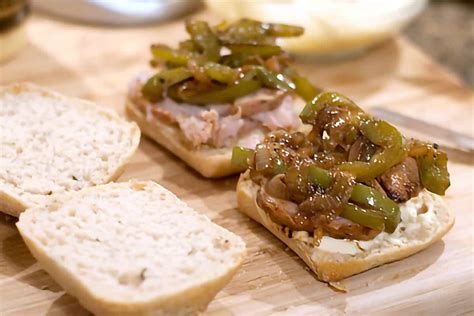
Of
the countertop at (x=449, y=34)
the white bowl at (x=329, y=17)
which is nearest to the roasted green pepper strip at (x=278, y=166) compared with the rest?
the white bowl at (x=329, y=17)

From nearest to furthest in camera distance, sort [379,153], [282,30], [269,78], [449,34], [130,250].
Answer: [130,250], [379,153], [269,78], [282,30], [449,34]

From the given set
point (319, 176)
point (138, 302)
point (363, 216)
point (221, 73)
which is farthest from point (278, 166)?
point (138, 302)

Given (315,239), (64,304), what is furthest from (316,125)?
(64,304)

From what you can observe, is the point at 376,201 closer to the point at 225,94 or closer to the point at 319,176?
the point at 319,176

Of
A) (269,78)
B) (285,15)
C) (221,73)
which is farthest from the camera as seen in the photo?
(285,15)

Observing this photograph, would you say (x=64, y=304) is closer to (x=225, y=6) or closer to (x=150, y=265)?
(x=150, y=265)

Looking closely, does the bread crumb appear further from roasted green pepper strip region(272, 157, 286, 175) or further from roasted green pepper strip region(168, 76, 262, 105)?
roasted green pepper strip region(168, 76, 262, 105)
